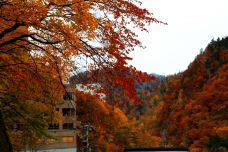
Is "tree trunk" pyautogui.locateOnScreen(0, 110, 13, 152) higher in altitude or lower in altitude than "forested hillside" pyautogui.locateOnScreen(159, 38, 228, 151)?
lower

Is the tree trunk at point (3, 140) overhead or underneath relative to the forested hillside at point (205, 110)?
underneath

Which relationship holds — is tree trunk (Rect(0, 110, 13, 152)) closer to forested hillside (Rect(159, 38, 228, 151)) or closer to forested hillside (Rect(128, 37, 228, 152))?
forested hillside (Rect(128, 37, 228, 152))

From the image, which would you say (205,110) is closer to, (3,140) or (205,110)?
(205,110)

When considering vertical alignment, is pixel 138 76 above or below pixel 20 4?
below

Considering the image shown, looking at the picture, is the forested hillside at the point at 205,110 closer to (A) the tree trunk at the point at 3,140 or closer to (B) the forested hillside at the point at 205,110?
(B) the forested hillside at the point at 205,110

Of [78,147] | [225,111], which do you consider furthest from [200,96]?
[78,147]

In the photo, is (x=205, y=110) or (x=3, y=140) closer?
(x=3, y=140)

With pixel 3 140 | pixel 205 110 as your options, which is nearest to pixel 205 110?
pixel 205 110

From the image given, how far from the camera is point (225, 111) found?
503 ft

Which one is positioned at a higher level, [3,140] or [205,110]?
[205,110]

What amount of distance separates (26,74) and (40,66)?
0.60m

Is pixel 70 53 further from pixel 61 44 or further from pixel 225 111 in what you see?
pixel 225 111

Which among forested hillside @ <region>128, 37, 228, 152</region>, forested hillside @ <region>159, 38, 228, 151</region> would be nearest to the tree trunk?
forested hillside @ <region>128, 37, 228, 152</region>

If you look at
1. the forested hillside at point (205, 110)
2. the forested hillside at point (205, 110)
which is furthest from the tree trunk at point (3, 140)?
the forested hillside at point (205, 110)
